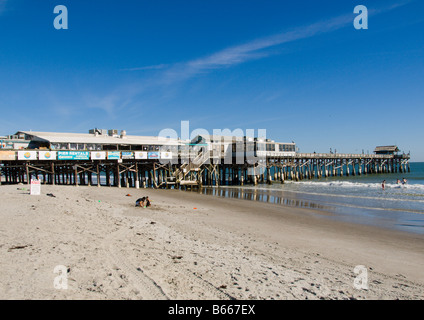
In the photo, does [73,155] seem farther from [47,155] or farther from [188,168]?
[188,168]

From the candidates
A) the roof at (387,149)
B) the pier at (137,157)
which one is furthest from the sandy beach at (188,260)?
the roof at (387,149)

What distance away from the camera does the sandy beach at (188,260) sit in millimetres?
5293

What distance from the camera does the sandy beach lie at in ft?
17.4

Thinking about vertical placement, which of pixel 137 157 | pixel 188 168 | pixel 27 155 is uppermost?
pixel 27 155

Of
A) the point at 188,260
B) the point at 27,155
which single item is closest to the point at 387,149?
the point at 27,155

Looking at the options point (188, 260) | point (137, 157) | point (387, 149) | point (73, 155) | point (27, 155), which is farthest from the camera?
point (387, 149)

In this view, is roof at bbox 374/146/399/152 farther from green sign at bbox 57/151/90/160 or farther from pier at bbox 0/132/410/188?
green sign at bbox 57/151/90/160

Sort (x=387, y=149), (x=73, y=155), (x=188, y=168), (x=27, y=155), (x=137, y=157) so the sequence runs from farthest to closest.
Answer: (x=387, y=149)
(x=188, y=168)
(x=137, y=157)
(x=73, y=155)
(x=27, y=155)

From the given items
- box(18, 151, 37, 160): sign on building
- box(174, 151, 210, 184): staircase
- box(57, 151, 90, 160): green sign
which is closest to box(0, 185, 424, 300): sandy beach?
box(18, 151, 37, 160): sign on building

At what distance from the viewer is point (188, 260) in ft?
23.5

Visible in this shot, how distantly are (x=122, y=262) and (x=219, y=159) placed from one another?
37.1 metres

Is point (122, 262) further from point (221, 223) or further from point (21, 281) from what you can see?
point (221, 223)
